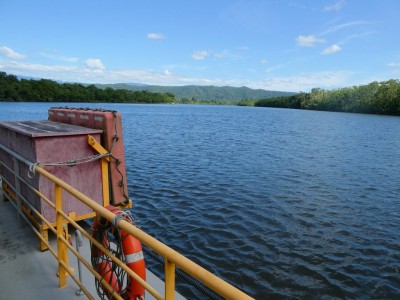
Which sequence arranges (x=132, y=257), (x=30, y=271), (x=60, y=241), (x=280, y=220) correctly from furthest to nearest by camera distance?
(x=280, y=220) < (x=30, y=271) < (x=60, y=241) < (x=132, y=257)

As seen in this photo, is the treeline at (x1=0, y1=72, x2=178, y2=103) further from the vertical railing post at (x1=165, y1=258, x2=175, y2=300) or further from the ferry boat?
the vertical railing post at (x1=165, y1=258, x2=175, y2=300)

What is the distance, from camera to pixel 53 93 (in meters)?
121

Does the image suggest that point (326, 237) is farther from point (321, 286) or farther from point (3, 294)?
point (3, 294)

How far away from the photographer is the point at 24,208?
4758 millimetres

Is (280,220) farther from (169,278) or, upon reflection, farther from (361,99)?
(361,99)

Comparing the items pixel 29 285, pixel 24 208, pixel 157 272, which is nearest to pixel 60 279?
pixel 29 285

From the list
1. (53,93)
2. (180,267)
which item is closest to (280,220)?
(180,267)

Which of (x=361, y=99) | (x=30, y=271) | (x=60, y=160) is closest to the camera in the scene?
(x=30, y=271)

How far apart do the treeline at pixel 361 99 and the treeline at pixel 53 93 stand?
86639 mm

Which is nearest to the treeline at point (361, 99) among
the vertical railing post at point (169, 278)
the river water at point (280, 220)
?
the river water at point (280, 220)

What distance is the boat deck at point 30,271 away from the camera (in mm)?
3305

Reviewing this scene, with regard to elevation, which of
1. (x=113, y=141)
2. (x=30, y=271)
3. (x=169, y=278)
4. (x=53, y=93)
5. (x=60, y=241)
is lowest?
(x=30, y=271)

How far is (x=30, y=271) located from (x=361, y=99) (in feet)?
353

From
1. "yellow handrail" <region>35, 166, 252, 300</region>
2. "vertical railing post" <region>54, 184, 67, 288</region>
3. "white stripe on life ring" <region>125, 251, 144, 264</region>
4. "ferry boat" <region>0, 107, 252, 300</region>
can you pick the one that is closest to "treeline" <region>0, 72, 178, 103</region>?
"ferry boat" <region>0, 107, 252, 300</region>
